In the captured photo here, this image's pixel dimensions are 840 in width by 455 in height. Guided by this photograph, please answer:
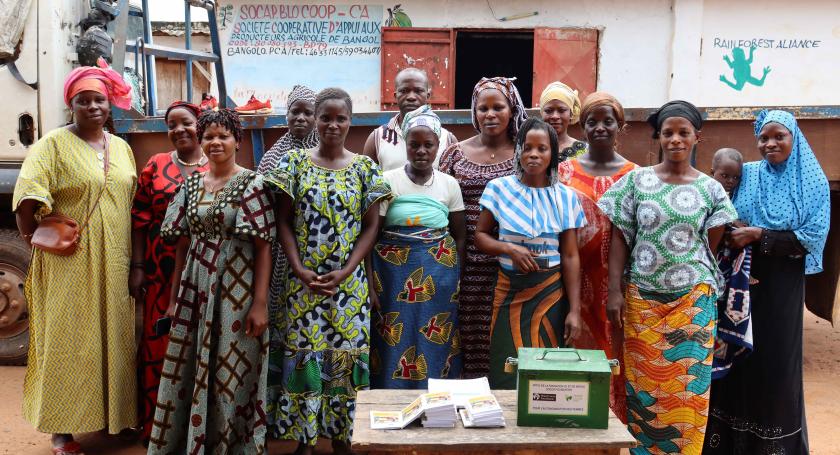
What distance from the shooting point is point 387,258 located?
3.33 metres

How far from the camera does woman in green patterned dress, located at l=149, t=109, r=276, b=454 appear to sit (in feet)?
10.2

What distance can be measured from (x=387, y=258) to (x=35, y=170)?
5.08 ft

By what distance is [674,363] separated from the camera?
9.91ft

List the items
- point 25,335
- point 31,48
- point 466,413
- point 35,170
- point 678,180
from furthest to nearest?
1. point 25,335
2. point 31,48
3. point 35,170
4. point 678,180
5. point 466,413

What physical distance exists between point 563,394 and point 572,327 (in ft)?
2.41

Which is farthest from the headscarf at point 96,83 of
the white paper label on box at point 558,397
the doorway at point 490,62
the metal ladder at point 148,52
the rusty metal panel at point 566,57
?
the doorway at point 490,62

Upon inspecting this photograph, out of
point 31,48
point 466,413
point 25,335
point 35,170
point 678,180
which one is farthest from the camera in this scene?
point 25,335

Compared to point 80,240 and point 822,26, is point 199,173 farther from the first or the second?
point 822,26

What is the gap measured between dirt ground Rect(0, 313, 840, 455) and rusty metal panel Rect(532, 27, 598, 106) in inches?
188

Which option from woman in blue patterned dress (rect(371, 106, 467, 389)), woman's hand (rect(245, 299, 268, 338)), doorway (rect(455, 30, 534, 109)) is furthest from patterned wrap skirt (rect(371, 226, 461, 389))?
doorway (rect(455, 30, 534, 109))

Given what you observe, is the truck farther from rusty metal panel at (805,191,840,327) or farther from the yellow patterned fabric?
the yellow patterned fabric

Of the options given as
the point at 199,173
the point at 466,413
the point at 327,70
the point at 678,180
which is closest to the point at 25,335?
the point at 199,173

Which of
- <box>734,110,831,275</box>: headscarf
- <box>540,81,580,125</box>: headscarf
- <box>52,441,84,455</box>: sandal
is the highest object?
<box>540,81,580,125</box>: headscarf

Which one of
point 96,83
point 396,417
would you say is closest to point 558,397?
point 396,417
